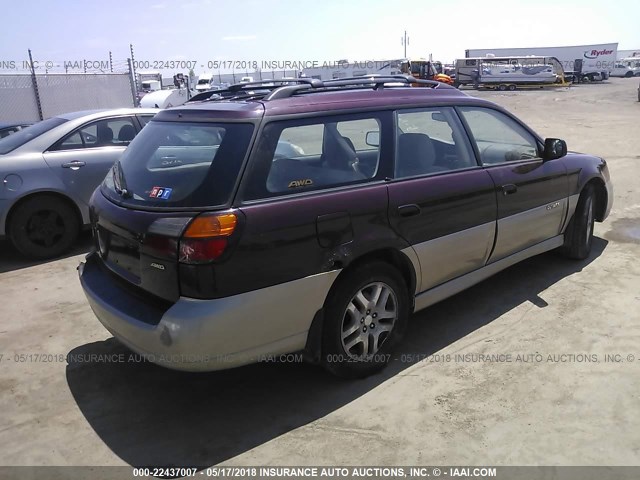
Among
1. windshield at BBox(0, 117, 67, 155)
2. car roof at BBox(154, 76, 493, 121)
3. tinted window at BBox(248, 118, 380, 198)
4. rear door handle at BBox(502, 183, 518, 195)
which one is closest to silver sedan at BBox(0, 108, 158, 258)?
windshield at BBox(0, 117, 67, 155)

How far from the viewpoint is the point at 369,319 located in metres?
3.39

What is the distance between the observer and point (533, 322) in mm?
4148

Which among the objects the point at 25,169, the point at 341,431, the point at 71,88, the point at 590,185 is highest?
the point at 71,88

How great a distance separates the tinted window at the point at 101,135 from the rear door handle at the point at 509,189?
14.6ft

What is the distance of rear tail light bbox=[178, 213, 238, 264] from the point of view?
105 inches

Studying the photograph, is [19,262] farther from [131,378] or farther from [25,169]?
[131,378]

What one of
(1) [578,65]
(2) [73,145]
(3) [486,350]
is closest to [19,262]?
(2) [73,145]

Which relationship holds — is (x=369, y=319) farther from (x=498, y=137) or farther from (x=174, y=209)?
(x=498, y=137)

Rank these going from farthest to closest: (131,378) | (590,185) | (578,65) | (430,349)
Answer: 1. (578,65)
2. (590,185)
3. (430,349)
4. (131,378)

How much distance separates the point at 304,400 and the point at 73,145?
4.44m

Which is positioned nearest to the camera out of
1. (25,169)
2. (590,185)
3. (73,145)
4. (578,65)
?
(590,185)

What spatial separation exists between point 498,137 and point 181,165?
2796mm

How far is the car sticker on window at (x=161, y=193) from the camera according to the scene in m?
2.93

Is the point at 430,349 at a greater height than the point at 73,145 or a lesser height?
lesser
